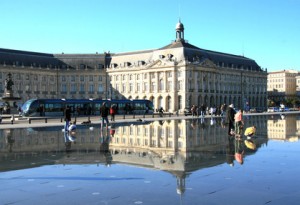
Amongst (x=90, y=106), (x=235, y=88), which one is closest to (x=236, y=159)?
(x=90, y=106)

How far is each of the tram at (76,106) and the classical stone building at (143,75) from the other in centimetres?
2434

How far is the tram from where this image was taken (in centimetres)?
6391

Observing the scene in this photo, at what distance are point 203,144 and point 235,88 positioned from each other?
11320cm

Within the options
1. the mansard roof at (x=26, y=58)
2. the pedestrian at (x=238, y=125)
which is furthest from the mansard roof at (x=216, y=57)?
the pedestrian at (x=238, y=125)

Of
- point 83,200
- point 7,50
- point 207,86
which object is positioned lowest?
point 83,200

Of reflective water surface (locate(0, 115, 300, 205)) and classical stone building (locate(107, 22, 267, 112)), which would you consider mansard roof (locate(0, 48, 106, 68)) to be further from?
reflective water surface (locate(0, 115, 300, 205))

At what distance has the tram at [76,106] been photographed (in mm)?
63906

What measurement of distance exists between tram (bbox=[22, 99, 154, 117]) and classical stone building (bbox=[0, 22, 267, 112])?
24.3m

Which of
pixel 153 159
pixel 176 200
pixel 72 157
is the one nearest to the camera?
pixel 176 200

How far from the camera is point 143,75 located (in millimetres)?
116812

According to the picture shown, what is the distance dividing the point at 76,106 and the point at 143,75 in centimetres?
4589

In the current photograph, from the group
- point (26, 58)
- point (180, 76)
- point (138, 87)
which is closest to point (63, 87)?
point (26, 58)

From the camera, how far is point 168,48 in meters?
112

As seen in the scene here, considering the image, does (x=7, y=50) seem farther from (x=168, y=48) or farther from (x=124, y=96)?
(x=168, y=48)
